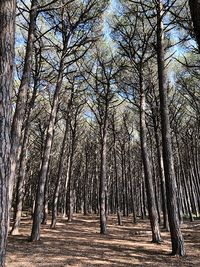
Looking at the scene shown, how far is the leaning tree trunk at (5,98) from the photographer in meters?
3.64

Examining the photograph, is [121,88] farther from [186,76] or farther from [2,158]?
[2,158]

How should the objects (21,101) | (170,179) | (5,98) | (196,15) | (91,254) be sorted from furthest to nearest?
1. (170,179)
2. (21,101)
3. (91,254)
4. (5,98)
5. (196,15)

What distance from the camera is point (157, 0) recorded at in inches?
384

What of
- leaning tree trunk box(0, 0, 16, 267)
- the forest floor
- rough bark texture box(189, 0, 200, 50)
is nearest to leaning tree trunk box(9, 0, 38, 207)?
the forest floor

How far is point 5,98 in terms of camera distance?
400 cm

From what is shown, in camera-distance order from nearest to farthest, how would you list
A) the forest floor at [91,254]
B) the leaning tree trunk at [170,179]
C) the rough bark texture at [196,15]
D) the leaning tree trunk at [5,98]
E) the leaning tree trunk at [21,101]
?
the rough bark texture at [196,15] → the leaning tree trunk at [5,98] → the forest floor at [91,254] → the leaning tree trunk at [21,101] → the leaning tree trunk at [170,179]

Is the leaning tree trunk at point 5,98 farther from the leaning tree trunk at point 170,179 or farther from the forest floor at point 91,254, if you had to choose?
the leaning tree trunk at point 170,179

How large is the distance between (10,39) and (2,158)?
1868 millimetres

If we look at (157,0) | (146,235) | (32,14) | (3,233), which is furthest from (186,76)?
(3,233)

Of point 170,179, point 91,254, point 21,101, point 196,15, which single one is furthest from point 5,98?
point 170,179

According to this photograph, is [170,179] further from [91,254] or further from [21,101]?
[21,101]

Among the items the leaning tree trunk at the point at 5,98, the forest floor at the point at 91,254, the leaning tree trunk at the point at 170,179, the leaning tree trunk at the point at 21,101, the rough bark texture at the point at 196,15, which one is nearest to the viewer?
the rough bark texture at the point at 196,15

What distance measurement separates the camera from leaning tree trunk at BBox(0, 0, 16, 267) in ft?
11.9

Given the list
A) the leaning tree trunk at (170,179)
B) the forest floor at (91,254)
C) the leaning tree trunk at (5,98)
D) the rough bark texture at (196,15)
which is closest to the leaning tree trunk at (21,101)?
the forest floor at (91,254)
